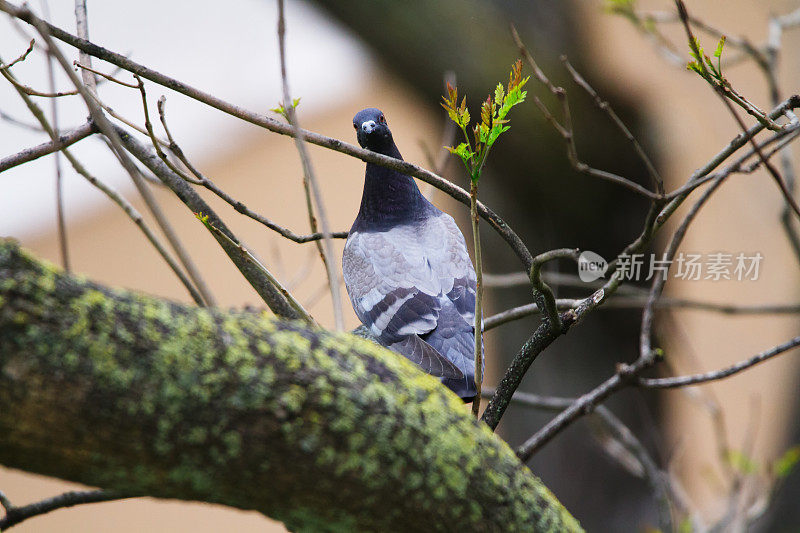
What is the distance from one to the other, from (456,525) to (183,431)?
0.37m

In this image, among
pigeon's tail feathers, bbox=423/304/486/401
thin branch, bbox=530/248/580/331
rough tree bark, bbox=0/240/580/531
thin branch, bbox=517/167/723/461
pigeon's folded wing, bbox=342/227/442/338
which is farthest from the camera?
pigeon's folded wing, bbox=342/227/442/338

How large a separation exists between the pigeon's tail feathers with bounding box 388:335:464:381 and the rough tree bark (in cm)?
67

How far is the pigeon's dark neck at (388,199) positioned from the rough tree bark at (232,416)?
124 centimetres

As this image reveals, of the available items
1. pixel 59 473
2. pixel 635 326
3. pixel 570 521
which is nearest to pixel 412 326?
pixel 570 521

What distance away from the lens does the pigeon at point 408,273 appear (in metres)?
1.89

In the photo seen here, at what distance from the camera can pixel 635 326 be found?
12.3ft

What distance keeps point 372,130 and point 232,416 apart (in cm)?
131

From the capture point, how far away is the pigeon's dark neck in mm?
2223

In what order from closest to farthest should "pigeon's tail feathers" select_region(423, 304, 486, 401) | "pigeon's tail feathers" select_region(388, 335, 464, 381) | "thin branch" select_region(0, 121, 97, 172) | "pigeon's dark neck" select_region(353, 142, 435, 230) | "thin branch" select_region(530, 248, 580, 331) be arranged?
"thin branch" select_region(530, 248, 580, 331) → "thin branch" select_region(0, 121, 97, 172) → "pigeon's tail feathers" select_region(388, 335, 464, 381) → "pigeon's tail feathers" select_region(423, 304, 486, 401) → "pigeon's dark neck" select_region(353, 142, 435, 230)

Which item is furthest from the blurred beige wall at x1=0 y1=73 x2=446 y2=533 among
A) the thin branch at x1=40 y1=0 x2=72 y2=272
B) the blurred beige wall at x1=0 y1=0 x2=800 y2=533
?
the thin branch at x1=40 y1=0 x2=72 y2=272

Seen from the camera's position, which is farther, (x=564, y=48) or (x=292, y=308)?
(x=564, y=48)

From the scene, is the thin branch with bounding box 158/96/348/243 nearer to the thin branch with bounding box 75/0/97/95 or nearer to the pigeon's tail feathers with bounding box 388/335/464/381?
the thin branch with bounding box 75/0/97/95

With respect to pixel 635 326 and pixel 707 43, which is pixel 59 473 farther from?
pixel 707 43

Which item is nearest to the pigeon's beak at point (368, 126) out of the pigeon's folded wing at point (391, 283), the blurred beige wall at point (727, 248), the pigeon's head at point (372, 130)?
the pigeon's head at point (372, 130)
